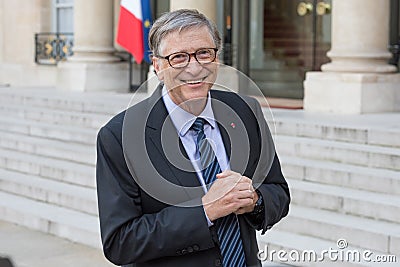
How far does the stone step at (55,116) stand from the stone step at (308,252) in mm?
4328

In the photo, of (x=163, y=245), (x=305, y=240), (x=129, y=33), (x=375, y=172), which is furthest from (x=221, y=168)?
(x=129, y=33)

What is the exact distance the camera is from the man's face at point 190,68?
8.32 feet

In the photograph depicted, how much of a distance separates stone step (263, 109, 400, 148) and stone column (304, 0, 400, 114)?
287mm

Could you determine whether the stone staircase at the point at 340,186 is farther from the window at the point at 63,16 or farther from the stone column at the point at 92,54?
the window at the point at 63,16

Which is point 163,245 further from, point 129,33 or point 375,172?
point 129,33

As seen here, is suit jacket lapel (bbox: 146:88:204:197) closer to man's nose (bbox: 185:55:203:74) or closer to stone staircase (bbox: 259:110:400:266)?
man's nose (bbox: 185:55:203:74)

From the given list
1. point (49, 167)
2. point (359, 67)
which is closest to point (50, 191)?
point (49, 167)

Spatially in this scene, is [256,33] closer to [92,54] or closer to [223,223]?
[92,54]

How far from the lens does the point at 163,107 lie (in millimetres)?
2697

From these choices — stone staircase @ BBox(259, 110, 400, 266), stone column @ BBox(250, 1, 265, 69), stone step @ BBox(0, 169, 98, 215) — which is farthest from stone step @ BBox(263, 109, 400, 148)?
stone column @ BBox(250, 1, 265, 69)

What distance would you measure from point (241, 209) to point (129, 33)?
34.5 feet

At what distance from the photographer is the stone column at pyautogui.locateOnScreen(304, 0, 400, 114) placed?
1009 centimetres

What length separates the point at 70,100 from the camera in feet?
39.5

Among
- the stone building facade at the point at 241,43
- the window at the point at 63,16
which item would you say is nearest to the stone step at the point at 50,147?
the stone building facade at the point at 241,43
